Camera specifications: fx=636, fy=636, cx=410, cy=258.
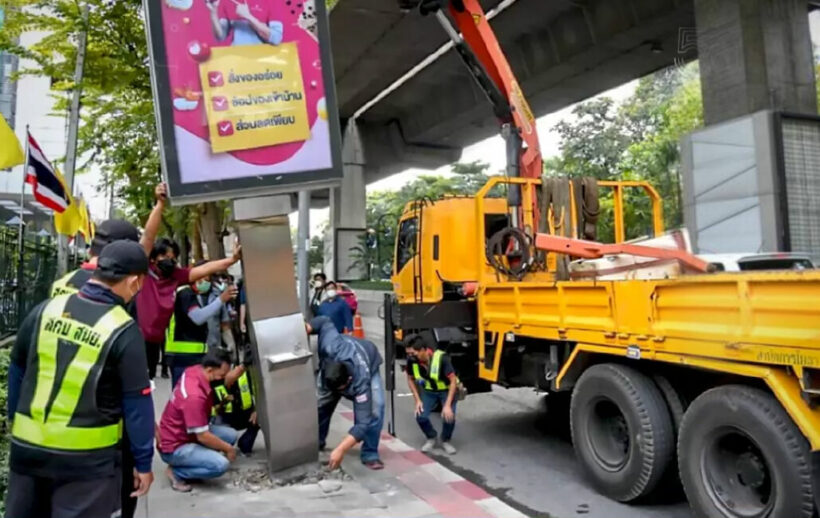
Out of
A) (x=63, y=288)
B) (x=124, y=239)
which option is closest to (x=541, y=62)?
(x=124, y=239)

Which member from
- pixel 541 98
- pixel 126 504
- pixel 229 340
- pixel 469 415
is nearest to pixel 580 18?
pixel 541 98

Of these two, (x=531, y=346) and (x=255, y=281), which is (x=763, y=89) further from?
(x=255, y=281)

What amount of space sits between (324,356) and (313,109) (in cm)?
197

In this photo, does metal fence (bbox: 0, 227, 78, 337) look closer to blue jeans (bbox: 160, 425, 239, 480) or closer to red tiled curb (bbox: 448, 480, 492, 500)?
blue jeans (bbox: 160, 425, 239, 480)

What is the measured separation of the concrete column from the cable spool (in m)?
4.10

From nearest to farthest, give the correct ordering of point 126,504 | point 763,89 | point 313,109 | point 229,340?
point 126,504 < point 313,109 < point 229,340 < point 763,89

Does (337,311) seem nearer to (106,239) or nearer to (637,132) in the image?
(106,239)

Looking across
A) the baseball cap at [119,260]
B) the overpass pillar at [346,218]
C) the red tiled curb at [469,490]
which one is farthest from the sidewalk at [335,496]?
the overpass pillar at [346,218]

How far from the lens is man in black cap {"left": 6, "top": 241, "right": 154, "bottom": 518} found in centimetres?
256

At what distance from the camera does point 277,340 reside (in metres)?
4.70

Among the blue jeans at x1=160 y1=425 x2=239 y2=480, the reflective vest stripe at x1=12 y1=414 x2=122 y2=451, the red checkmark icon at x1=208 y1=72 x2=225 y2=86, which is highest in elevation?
the red checkmark icon at x1=208 y1=72 x2=225 y2=86

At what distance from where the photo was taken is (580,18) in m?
13.2

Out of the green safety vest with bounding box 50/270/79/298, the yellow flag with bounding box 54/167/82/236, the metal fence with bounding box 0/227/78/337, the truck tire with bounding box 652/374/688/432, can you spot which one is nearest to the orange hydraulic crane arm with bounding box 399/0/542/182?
the truck tire with bounding box 652/374/688/432

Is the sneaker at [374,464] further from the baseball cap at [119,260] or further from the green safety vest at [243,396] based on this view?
the baseball cap at [119,260]
